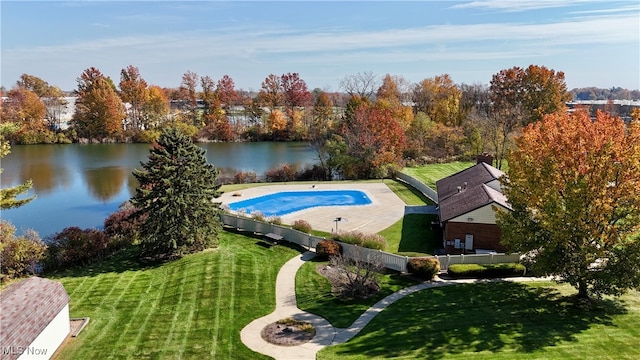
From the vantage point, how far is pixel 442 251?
2436 cm

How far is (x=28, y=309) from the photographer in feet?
45.3

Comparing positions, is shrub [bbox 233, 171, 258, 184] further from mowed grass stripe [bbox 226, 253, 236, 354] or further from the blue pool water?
mowed grass stripe [bbox 226, 253, 236, 354]

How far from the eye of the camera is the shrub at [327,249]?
22.6 meters

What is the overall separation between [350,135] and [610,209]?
33803 millimetres

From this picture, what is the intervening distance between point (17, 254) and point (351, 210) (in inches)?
816

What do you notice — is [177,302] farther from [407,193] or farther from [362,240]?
[407,193]

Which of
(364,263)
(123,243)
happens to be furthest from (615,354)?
(123,243)

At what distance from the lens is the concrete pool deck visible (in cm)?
2952

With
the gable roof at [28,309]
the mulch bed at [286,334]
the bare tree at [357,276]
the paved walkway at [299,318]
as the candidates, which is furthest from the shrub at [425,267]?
the gable roof at [28,309]

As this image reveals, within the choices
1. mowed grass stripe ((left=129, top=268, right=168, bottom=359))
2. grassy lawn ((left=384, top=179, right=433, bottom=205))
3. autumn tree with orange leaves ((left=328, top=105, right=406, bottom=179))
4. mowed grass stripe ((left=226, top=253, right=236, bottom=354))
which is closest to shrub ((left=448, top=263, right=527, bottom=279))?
mowed grass stripe ((left=226, top=253, right=236, bottom=354))

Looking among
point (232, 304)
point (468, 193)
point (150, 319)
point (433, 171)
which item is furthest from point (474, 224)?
point (433, 171)

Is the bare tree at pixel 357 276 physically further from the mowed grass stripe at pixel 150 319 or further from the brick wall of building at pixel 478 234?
the mowed grass stripe at pixel 150 319

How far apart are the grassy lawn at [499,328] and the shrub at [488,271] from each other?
1.45 meters

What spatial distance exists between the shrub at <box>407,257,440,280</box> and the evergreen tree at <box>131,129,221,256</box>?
10917 mm
